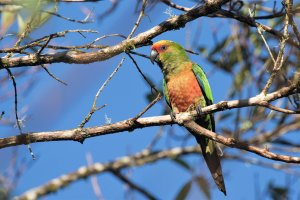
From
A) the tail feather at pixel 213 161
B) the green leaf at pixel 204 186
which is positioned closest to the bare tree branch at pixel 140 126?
the tail feather at pixel 213 161

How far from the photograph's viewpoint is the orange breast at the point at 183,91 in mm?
4938

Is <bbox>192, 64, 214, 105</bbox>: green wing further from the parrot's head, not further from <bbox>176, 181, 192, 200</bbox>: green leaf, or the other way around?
<bbox>176, 181, 192, 200</bbox>: green leaf

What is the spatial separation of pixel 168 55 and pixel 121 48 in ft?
7.86

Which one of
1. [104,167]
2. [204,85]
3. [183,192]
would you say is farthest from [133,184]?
[204,85]

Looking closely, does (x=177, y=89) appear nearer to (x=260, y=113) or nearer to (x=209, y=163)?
(x=209, y=163)

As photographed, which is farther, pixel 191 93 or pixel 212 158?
pixel 191 93

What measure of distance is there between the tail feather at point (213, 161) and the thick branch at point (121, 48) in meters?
1.69

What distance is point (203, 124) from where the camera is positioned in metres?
5.01

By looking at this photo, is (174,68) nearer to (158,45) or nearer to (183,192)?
(158,45)

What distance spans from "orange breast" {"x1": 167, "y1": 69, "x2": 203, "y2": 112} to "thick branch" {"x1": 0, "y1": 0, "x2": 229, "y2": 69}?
175 centimetres

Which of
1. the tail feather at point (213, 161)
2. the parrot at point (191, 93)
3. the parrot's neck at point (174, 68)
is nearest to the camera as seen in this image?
the tail feather at point (213, 161)

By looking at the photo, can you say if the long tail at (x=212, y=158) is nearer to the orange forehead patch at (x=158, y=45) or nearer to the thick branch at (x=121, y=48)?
the orange forehead patch at (x=158, y=45)

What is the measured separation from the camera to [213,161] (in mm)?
4781

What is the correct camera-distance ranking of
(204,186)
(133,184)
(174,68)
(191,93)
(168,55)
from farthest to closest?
(133,184) < (168,55) < (174,68) < (191,93) < (204,186)
